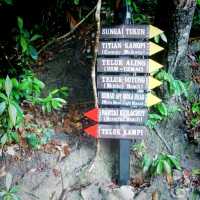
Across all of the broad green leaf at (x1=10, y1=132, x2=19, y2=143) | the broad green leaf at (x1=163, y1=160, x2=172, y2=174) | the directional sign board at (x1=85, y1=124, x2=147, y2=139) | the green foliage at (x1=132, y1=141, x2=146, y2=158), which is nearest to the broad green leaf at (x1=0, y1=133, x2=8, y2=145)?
the broad green leaf at (x1=10, y1=132, x2=19, y2=143)

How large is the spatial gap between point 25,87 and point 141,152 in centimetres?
119

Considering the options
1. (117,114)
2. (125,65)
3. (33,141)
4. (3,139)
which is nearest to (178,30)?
(125,65)

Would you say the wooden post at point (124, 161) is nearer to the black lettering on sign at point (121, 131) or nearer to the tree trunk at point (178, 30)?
the black lettering on sign at point (121, 131)

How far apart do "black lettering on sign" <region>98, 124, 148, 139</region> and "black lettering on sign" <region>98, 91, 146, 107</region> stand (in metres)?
0.18

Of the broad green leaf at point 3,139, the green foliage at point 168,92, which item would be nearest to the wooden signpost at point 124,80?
the green foliage at point 168,92

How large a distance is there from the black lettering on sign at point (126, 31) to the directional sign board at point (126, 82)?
298 mm

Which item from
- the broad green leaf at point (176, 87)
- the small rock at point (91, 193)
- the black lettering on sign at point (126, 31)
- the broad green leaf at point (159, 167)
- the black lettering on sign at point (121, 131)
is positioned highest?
the black lettering on sign at point (126, 31)

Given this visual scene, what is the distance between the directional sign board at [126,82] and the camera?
301 centimetres

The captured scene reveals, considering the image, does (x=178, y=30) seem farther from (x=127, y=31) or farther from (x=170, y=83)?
(x=127, y=31)

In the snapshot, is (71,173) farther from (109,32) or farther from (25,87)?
(109,32)

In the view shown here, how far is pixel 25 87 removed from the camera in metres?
3.04

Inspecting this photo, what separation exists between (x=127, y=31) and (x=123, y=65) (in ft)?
0.80

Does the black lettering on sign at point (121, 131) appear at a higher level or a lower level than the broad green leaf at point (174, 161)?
higher

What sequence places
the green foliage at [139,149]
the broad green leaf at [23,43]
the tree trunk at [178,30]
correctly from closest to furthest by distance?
1. the broad green leaf at [23,43]
2. the tree trunk at [178,30]
3. the green foliage at [139,149]
